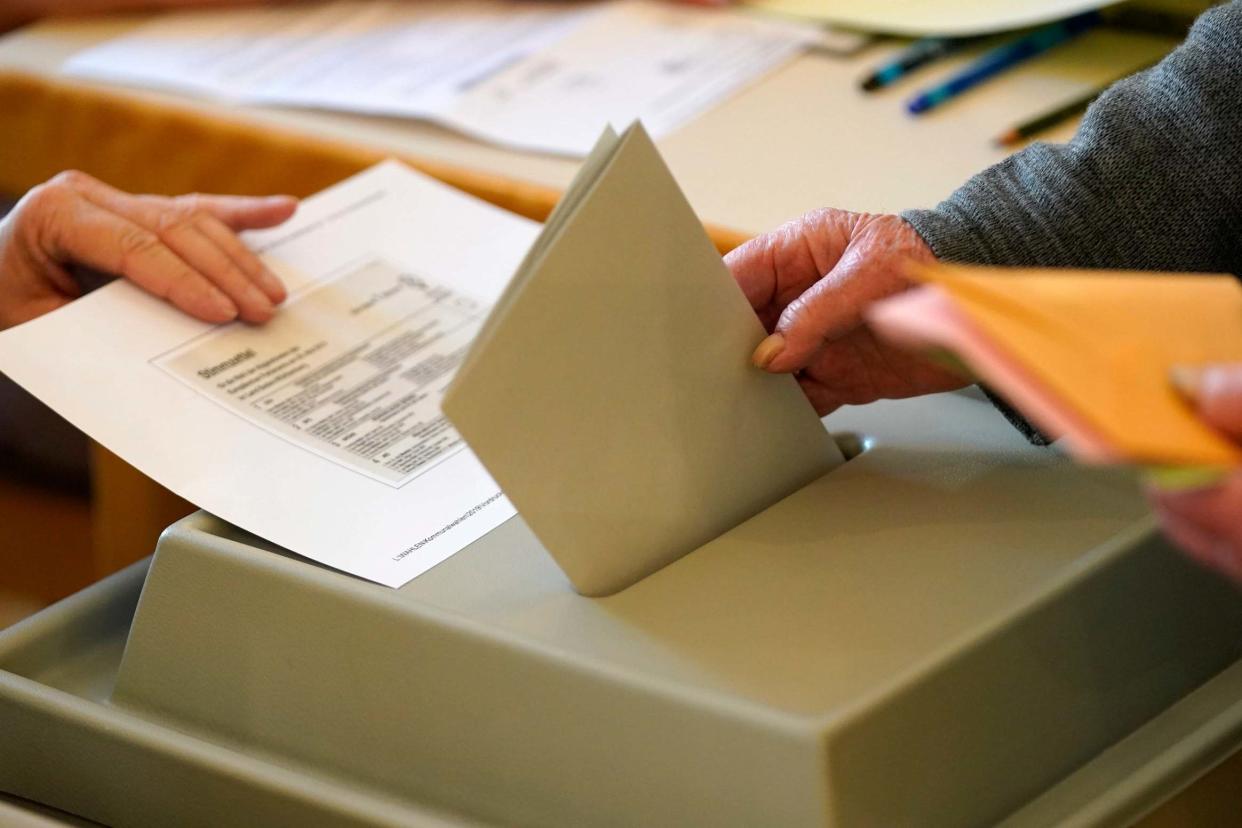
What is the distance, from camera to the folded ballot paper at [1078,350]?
313 millimetres

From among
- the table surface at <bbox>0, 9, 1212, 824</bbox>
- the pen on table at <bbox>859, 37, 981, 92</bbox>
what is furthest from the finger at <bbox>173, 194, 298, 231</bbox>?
the pen on table at <bbox>859, 37, 981, 92</bbox>

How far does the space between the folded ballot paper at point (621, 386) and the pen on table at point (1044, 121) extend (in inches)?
15.0

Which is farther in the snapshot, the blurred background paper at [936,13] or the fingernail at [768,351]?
the blurred background paper at [936,13]

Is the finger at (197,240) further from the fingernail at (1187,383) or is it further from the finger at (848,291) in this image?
the fingernail at (1187,383)

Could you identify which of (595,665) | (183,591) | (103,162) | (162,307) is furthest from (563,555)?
(103,162)

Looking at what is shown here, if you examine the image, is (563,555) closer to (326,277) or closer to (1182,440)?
(1182,440)

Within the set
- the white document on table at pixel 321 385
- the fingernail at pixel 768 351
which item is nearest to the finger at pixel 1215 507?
the fingernail at pixel 768 351

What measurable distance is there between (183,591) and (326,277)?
274 mm

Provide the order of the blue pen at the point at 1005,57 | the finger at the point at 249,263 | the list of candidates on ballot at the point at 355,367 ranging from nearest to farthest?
the list of candidates on ballot at the point at 355,367, the finger at the point at 249,263, the blue pen at the point at 1005,57

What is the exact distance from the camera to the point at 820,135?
908 mm

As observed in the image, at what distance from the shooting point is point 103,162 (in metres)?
1.08

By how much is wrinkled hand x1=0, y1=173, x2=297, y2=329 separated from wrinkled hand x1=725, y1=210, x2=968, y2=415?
0.29 m

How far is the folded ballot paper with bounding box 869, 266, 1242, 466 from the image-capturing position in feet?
1.03

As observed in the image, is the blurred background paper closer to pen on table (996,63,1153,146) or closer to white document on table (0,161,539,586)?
pen on table (996,63,1153,146)
